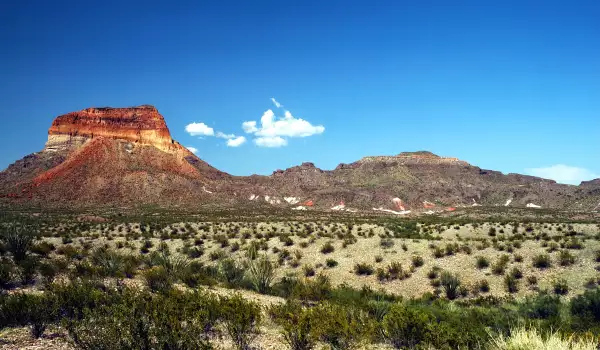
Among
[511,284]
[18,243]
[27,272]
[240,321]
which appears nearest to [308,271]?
[511,284]

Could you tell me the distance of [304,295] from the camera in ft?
45.5

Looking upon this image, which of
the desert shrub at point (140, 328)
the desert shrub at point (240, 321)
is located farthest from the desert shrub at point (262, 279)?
the desert shrub at point (140, 328)

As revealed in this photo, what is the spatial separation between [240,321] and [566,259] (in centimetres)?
1841

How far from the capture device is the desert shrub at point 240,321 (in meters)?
8.11

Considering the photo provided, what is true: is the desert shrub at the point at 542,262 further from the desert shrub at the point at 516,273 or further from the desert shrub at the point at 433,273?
the desert shrub at the point at 433,273

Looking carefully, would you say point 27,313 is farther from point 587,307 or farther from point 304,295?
point 587,307

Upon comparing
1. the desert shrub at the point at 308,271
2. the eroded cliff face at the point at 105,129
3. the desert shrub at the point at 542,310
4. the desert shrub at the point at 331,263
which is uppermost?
the eroded cliff face at the point at 105,129

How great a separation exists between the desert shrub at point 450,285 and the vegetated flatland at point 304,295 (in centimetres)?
6

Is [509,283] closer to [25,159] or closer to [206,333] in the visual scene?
[206,333]

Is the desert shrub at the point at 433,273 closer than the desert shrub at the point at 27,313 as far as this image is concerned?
No

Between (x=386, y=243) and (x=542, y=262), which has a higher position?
(x=386, y=243)

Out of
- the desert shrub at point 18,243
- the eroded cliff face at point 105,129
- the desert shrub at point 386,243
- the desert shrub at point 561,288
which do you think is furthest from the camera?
the eroded cliff face at point 105,129

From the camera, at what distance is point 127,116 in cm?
12900

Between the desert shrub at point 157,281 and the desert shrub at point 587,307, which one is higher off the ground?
the desert shrub at point 157,281
